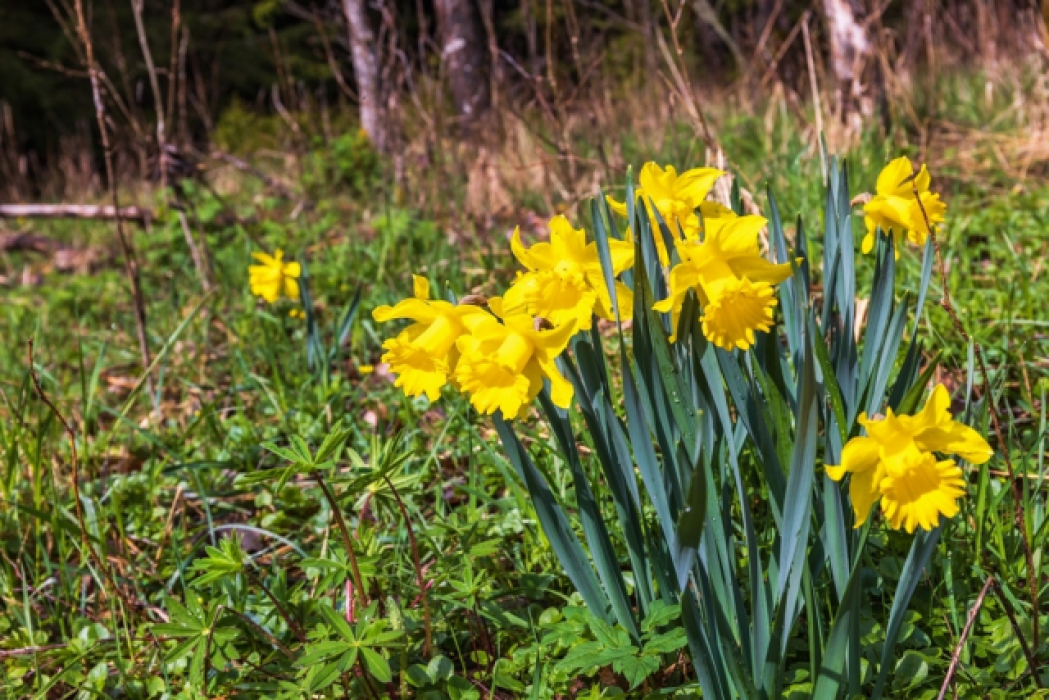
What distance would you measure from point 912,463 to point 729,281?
238mm

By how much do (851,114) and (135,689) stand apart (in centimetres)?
370

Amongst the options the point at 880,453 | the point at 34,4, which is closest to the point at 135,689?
the point at 880,453

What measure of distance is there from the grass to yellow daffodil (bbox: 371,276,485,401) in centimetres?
6

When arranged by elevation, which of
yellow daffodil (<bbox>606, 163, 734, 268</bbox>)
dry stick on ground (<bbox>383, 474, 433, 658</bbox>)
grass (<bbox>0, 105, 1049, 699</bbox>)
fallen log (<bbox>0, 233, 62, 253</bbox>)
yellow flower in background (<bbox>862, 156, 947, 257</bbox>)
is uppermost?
yellow daffodil (<bbox>606, 163, 734, 268</bbox>)

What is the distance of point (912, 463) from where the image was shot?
0.72m

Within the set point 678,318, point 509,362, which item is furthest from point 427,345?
point 678,318

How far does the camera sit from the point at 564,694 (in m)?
1.12

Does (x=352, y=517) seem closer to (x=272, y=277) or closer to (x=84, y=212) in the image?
(x=272, y=277)

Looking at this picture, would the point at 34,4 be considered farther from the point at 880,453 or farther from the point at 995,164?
the point at 880,453

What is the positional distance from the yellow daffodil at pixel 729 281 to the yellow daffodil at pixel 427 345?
24 cm

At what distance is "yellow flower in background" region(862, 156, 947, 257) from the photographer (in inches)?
39.0

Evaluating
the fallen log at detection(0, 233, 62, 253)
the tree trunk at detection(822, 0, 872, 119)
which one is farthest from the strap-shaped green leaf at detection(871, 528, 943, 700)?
the fallen log at detection(0, 233, 62, 253)

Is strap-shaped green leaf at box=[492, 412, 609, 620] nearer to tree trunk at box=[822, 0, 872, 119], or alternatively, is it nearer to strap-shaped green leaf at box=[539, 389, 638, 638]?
strap-shaped green leaf at box=[539, 389, 638, 638]

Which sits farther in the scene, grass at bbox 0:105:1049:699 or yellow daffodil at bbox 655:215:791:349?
grass at bbox 0:105:1049:699
